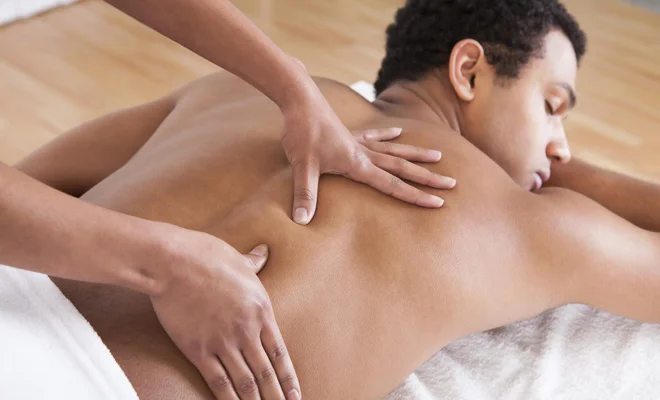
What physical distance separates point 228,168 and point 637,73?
2194mm

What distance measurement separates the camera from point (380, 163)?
1166 mm

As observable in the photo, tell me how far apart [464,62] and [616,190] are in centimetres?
46

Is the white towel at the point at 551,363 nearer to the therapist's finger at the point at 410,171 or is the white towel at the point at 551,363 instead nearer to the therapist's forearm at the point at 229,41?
the therapist's finger at the point at 410,171

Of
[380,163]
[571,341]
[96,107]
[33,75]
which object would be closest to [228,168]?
[380,163]

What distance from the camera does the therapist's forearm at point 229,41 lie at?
1.15 meters

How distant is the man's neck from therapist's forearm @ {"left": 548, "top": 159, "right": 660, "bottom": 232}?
0.34 metres

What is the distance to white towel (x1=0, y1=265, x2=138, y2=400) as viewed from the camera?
812 mm

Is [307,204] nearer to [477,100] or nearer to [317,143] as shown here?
[317,143]

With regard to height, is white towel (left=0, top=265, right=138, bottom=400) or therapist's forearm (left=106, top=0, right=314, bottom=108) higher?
therapist's forearm (left=106, top=0, right=314, bottom=108)

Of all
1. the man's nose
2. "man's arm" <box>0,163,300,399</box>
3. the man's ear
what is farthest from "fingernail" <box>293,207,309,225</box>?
the man's nose

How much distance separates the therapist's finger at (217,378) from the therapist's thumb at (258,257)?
0.45 ft

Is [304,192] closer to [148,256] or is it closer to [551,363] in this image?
[148,256]

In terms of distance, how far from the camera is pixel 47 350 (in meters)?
0.84

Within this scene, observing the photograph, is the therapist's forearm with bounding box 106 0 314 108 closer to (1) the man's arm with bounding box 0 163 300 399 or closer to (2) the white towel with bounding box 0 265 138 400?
(1) the man's arm with bounding box 0 163 300 399
